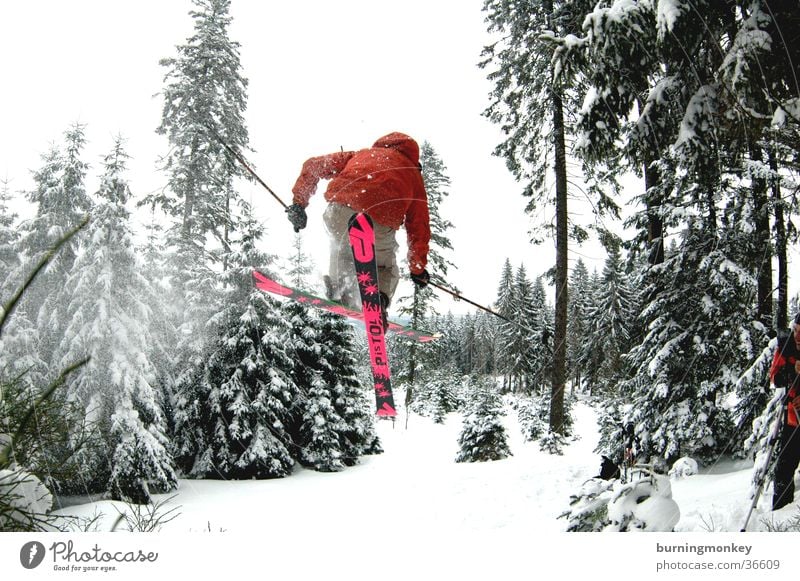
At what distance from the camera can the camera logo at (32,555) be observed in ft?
5.66

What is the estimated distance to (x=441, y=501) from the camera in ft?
21.8

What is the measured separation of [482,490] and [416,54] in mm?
6804

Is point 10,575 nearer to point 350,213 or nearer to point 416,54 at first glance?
point 350,213

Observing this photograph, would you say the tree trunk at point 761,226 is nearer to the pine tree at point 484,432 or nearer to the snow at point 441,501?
the snow at point 441,501

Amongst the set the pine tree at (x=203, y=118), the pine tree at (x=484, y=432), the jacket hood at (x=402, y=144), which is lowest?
the pine tree at (x=484, y=432)

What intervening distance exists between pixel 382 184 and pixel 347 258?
75 centimetres

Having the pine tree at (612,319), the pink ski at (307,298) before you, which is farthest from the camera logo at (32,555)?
the pine tree at (612,319)

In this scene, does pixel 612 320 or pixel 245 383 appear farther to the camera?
pixel 245 383

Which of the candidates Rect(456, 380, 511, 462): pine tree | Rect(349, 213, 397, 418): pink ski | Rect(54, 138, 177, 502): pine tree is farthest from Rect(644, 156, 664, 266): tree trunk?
Rect(456, 380, 511, 462): pine tree

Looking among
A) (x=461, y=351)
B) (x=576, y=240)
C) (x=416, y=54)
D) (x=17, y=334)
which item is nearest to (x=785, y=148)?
(x=416, y=54)

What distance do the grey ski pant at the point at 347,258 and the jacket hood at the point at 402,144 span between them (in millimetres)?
630

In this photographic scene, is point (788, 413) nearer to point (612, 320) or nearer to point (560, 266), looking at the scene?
point (612, 320)

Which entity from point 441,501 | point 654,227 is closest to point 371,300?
point 441,501

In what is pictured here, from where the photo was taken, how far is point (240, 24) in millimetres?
4562
